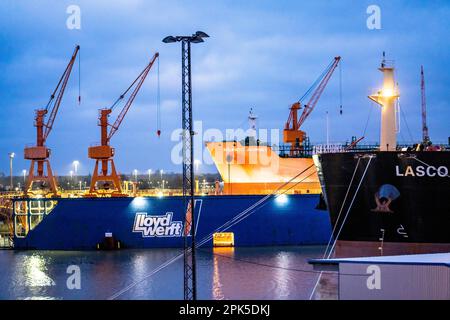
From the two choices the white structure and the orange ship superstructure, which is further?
the orange ship superstructure

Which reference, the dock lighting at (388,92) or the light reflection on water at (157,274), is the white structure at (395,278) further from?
the dock lighting at (388,92)

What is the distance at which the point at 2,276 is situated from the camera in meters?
32.8

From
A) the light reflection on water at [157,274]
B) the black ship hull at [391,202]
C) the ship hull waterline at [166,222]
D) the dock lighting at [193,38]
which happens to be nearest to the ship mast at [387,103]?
the black ship hull at [391,202]

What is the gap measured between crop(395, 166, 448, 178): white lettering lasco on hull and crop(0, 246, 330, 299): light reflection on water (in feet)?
22.5

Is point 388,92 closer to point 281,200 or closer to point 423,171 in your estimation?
point 423,171

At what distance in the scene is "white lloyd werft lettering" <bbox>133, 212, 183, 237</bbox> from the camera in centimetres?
4147

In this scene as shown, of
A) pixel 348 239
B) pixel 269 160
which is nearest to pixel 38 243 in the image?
pixel 269 160

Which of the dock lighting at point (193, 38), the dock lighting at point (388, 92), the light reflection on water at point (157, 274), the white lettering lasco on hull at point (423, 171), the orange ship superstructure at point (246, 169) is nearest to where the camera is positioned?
the dock lighting at point (193, 38)

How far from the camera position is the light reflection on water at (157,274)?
26922mm

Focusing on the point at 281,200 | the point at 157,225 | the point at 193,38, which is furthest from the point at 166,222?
the point at 193,38

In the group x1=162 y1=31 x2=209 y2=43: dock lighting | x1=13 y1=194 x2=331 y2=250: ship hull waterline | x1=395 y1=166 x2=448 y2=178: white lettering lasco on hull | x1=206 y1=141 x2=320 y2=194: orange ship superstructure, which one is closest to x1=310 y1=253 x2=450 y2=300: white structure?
x1=395 y1=166 x2=448 y2=178: white lettering lasco on hull

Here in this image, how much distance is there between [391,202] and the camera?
22.8 meters

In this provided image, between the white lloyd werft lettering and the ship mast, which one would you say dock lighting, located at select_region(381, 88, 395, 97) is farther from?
Result: the white lloyd werft lettering

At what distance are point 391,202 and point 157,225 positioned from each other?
2194 cm
